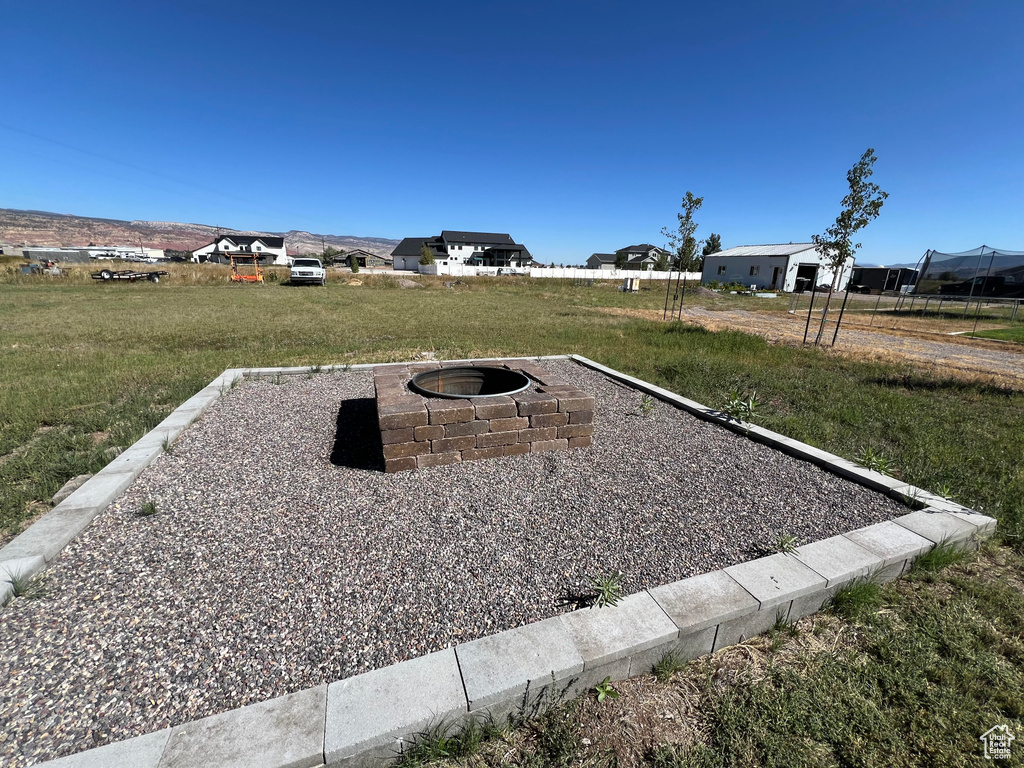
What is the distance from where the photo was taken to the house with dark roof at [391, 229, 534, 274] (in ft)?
207

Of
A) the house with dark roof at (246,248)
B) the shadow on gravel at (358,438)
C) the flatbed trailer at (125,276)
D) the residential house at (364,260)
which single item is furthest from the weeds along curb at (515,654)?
the house with dark roof at (246,248)

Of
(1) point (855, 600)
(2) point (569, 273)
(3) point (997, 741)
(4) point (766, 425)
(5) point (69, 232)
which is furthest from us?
(5) point (69, 232)

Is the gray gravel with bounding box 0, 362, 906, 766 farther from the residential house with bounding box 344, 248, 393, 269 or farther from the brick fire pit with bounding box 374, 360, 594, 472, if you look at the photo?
the residential house with bounding box 344, 248, 393, 269

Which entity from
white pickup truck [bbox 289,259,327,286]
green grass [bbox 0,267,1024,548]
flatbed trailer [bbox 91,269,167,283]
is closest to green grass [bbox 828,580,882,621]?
green grass [bbox 0,267,1024,548]

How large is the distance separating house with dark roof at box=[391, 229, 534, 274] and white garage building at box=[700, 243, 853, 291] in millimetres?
30038

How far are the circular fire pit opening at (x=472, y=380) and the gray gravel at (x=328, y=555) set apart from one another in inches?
35.6

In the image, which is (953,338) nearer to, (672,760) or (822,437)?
(822,437)

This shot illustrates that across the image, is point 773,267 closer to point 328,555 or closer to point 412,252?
point 328,555

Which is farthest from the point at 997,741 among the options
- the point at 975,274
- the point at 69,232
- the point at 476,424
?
the point at 69,232

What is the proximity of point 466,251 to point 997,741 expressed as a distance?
226 ft

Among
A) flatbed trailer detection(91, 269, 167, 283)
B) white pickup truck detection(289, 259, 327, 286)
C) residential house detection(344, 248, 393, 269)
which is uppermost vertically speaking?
residential house detection(344, 248, 393, 269)

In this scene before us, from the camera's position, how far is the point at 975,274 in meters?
19.2

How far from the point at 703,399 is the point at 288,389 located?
567cm

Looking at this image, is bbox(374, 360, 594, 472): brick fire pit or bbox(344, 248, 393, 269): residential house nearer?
bbox(374, 360, 594, 472): brick fire pit
